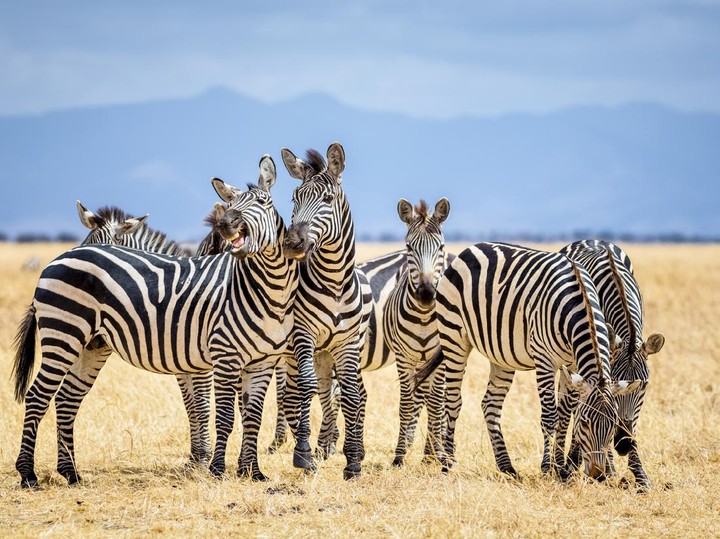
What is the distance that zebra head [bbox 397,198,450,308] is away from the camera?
383 inches

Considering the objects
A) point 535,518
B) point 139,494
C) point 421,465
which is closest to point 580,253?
point 421,465

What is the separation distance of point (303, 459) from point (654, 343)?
10.6 ft

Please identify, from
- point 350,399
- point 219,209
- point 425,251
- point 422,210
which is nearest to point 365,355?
point 425,251

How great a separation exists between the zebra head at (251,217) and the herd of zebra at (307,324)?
0.05 feet

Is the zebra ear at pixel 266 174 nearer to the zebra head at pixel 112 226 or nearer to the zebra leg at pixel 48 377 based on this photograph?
the zebra leg at pixel 48 377

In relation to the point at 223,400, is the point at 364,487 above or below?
below

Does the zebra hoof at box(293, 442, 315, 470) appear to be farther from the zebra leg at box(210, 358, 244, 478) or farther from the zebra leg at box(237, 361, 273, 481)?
the zebra leg at box(210, 358, 244, 478)

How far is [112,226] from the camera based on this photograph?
11031 mm

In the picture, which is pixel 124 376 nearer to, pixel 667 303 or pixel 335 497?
pixel 335 497

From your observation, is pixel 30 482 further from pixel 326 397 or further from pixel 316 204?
pixel 316 204

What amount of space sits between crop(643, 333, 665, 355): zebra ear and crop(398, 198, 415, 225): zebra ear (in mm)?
3146

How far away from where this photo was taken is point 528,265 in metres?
9.07

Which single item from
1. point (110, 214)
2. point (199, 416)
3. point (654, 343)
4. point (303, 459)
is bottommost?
point (303, 459)

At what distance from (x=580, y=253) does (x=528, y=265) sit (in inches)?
50.2
